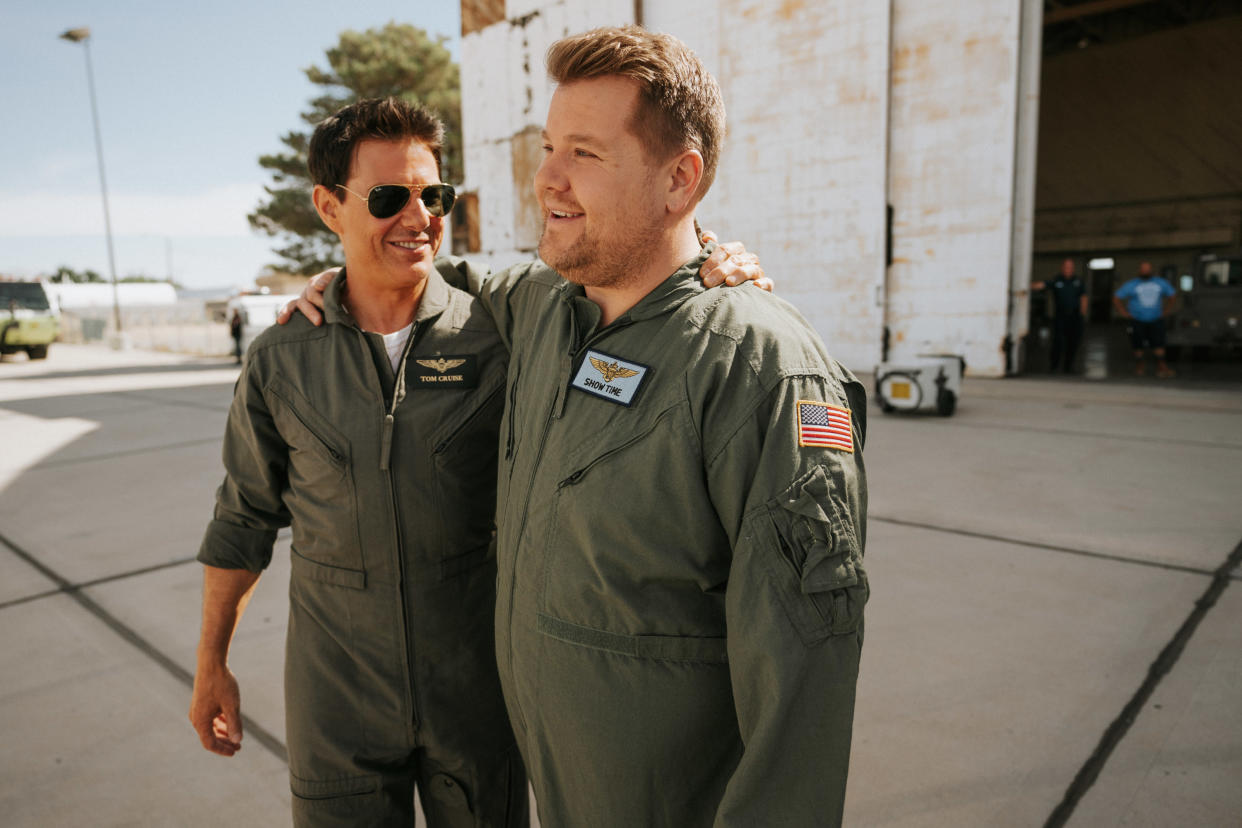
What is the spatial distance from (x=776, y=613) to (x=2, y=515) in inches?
250

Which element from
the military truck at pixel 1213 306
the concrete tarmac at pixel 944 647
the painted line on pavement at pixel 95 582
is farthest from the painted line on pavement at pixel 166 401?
the military truck at pixel 1213 306

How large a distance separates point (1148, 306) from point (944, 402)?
5.57 m

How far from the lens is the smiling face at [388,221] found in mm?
1842

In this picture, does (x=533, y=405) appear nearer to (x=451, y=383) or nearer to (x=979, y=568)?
(x=451, y=383)

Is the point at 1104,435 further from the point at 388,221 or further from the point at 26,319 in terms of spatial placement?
the point at 26,319

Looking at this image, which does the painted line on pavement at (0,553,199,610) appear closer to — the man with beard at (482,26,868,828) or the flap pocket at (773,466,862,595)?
the man with beard at (482,26,868,828)

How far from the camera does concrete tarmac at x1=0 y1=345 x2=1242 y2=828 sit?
92.6 inches

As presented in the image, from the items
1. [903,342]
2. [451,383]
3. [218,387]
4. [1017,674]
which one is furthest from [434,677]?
[218,387]

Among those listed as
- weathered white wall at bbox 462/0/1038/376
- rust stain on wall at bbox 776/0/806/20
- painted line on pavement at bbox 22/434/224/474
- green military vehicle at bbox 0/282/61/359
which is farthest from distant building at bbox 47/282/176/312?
painted line on pavement at bbox 22/434/224/474

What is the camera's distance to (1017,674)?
9.55 ft

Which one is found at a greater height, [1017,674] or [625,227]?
[625,227]

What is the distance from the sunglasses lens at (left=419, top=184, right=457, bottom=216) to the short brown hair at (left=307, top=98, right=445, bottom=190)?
0.13m

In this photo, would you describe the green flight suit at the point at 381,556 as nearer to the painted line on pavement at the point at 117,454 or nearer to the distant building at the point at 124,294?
the painted line on pavement at the point at 117,454

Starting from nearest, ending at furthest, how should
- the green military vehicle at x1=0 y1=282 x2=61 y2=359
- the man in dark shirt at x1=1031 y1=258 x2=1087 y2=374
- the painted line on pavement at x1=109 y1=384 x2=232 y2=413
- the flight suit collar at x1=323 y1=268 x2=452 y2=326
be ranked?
the flight suit collar at x1=323 y1=268 x2=452 y2=326, the painted line on pavement at x1=109 y1=384 x2=232 y2=413, the man in dark shirt at x1=1031 y1=258 x2=1087 y2=374, the green military vehicle at x1=0 y1=282 x2=61 y2=359
